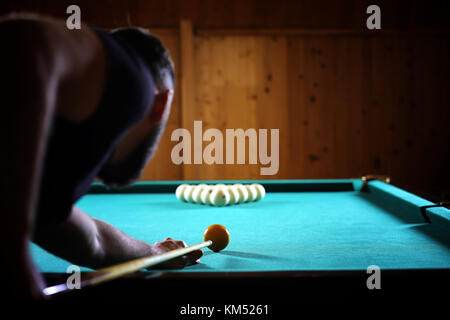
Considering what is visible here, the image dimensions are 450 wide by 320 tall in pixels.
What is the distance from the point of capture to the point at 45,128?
0.58 metres

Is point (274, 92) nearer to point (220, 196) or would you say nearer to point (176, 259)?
point (220, 196)

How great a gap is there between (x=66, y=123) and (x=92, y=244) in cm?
57

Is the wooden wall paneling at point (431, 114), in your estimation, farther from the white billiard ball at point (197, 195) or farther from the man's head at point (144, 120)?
the man's head at point (144, 120)

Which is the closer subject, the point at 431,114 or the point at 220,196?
the point at 220,196

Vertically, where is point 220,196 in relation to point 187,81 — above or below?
below

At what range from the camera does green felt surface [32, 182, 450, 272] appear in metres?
1.24

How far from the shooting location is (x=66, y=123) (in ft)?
2.39

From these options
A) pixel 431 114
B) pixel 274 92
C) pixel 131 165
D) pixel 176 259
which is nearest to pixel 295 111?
pixel 274 92

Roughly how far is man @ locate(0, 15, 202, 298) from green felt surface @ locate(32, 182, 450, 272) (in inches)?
10.6

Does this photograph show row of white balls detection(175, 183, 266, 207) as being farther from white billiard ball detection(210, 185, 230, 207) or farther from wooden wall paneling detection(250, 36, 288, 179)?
wooden wall paneling detection(250, 36, 288, 179)

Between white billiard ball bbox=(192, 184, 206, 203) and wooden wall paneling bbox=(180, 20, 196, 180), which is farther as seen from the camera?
wooden wall paneling bbox=(180, 20, 196, 180)

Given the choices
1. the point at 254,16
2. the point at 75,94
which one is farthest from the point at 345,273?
the point at 254,16

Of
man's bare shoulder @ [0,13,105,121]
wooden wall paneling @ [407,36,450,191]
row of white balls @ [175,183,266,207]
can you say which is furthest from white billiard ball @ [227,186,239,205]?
wooden wall paneling @ [407,36,450,191]
